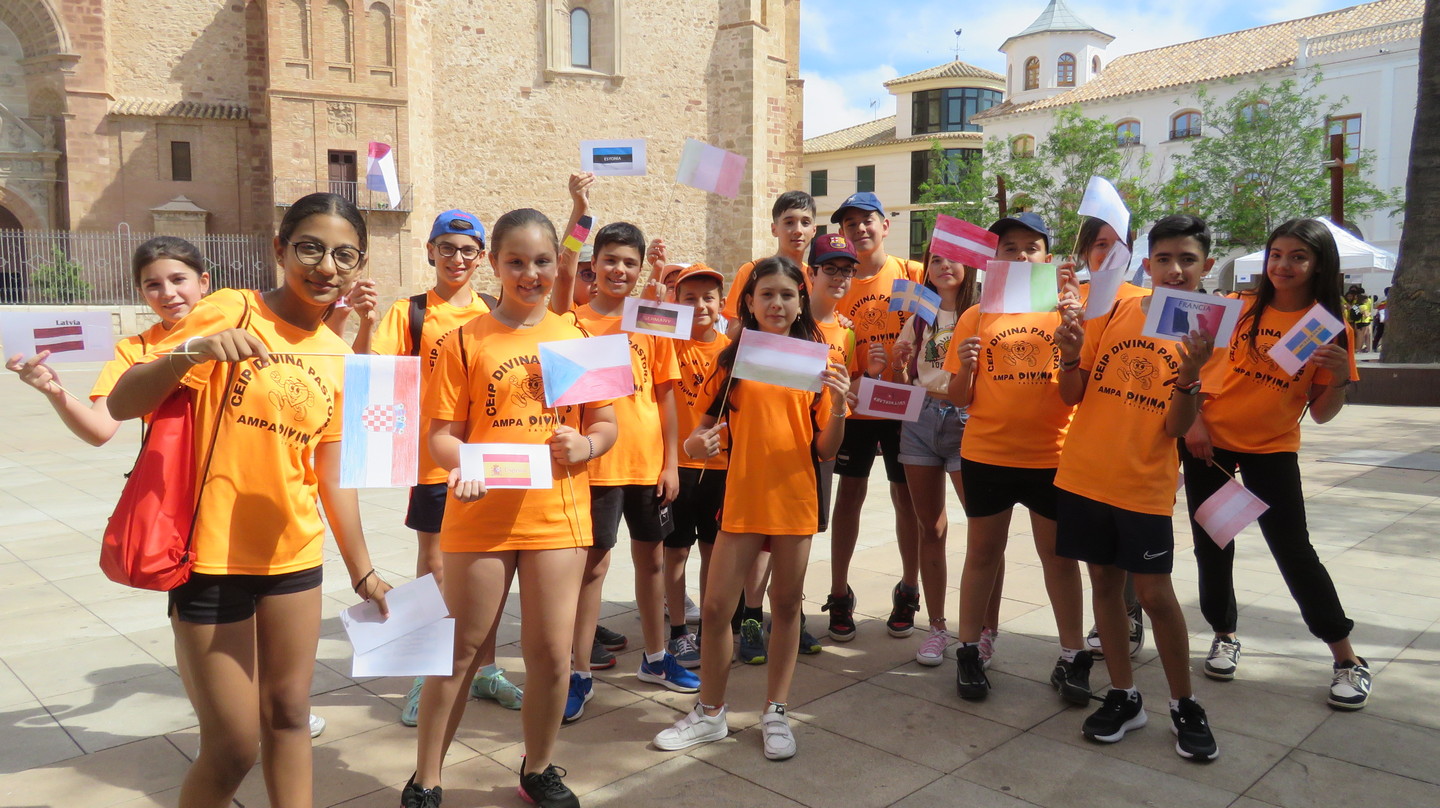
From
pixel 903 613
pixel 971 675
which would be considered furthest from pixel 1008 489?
pixel 903 613

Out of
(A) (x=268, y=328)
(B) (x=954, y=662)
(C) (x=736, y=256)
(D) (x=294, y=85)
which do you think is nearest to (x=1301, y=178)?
(C) (x=736, y=256)

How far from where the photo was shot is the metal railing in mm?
22734

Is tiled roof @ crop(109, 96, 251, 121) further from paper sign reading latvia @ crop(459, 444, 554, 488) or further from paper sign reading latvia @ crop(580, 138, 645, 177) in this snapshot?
paper sign reading latvia @ crop(459, 444, 554, 488)

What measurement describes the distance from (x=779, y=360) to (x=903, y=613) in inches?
75.8

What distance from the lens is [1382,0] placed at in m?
39.0

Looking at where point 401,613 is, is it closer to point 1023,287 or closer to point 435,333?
point 435,333

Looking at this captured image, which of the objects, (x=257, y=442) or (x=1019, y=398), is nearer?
(x=257, y=442)

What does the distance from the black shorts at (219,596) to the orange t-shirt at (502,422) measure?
67 cm

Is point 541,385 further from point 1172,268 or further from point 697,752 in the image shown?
→ point 1172,268

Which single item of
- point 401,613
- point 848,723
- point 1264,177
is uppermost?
point 1264,177

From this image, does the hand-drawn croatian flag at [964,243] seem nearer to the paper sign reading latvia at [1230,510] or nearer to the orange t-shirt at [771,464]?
the orange t-shirt at [771,464]

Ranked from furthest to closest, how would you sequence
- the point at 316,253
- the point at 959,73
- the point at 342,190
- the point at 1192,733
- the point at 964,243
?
the point at 959,73
the point at 342,190
the point at 964,243
the point at 1192,733
the point at 316,253

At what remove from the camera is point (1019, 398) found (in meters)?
3.85

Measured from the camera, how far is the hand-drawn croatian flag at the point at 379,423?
2496 mm
